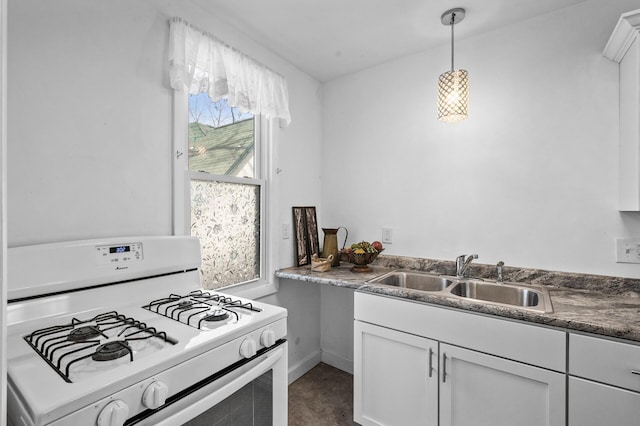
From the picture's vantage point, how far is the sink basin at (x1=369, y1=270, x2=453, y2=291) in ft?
6.58

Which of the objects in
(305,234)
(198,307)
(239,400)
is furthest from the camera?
(305,234)

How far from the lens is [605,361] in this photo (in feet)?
3.80

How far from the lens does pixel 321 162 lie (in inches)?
108

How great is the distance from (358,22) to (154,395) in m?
2.05

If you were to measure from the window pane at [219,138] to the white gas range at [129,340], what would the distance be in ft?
1.82

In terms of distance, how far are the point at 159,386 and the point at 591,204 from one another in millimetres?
2137

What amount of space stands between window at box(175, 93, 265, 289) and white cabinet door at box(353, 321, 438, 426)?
33.8 inches

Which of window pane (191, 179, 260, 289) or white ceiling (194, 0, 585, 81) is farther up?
white ceiling (194, 0, 585, 81)

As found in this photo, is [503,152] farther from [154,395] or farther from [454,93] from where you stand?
[154,395]

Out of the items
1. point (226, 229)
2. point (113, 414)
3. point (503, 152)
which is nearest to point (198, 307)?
point (113, 414)

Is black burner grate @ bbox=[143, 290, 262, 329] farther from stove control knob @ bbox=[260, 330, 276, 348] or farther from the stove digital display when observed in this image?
the stove digital display

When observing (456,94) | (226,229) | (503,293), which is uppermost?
(456,94)

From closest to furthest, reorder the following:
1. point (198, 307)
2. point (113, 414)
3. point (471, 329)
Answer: point (113, 414)
point (198, 307)
point (471, 329)

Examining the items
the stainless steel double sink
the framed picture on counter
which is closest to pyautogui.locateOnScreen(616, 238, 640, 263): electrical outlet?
the stainless steel double sink
